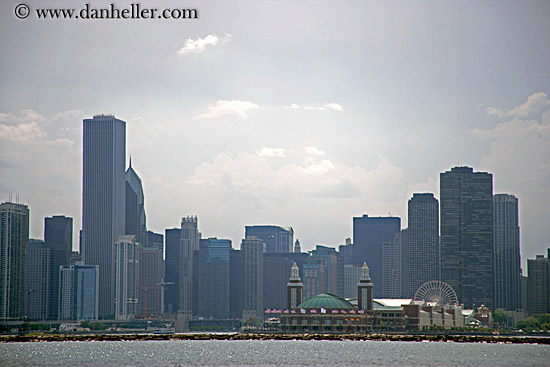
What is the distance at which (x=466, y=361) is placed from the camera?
535ft

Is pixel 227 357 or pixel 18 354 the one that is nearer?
pixel 227 357

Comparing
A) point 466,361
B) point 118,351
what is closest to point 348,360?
point 466,361

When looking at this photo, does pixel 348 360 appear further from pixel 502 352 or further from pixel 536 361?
pixel 502 352

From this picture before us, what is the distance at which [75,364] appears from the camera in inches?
6117

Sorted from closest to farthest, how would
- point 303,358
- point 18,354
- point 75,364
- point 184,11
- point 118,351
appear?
point 184,11, point 75,364, point 303,358, point 18,354, point 118,351

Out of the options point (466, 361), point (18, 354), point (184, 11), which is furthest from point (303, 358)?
point (184, 11)

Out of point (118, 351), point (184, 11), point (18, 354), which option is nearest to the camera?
point (184, 11)

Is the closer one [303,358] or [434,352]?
[303,358]

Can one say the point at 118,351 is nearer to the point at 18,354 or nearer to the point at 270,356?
the point at 18,354

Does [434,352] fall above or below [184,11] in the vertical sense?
below

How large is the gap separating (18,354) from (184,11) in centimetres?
10293

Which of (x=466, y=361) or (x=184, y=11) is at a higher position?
(x=184, y=11)

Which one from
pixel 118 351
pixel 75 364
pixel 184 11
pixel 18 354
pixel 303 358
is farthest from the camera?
pixel 118 351

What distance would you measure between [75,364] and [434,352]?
73916 mm
